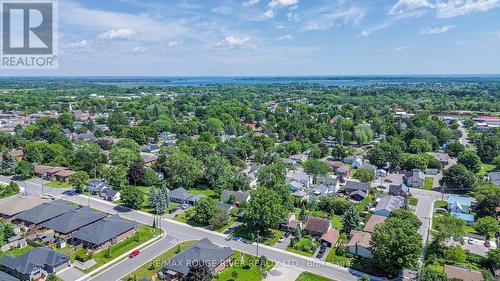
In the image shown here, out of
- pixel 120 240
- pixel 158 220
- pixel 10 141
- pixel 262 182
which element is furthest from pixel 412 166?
pixel 10 141

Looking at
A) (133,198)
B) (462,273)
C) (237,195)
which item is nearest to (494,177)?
(462,273)

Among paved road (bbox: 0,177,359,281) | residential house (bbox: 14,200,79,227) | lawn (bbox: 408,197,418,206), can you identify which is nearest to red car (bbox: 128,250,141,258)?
paved road (bbox: 0,177,359,281)

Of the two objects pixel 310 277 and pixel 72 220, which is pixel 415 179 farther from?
pixel 72 220

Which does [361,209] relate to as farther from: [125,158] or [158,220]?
[125,158]

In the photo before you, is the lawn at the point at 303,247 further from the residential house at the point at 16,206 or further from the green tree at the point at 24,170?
the green tree at the point at 24,170

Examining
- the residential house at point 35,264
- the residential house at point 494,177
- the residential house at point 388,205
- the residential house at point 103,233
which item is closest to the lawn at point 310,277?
the residential house at point 388,205

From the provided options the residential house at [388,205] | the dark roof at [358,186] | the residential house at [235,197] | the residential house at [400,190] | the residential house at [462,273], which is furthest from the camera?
the dark roof at [358,186]
